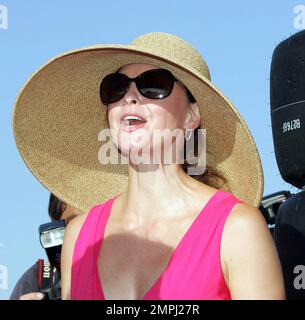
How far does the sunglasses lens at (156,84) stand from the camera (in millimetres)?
3735

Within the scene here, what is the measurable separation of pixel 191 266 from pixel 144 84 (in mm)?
813

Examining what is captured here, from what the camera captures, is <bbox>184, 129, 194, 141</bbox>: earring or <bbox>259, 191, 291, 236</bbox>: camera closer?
<bbox>184, 129, 194, 141</bbox>: earring

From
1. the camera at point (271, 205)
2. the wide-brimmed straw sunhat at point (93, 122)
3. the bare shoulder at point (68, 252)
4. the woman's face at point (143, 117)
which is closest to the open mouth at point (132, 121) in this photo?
the woman's face at point (143, 117)

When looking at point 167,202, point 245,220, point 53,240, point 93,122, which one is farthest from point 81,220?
point 245,220

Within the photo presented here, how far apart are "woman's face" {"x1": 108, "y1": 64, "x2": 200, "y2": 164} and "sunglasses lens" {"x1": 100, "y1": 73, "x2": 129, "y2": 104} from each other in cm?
2

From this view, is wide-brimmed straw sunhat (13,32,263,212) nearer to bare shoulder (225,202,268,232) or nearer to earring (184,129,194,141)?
earring (184,129,194,141)

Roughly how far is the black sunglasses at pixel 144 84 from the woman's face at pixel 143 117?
0.8 inches

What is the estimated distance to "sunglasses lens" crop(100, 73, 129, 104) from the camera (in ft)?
12.5

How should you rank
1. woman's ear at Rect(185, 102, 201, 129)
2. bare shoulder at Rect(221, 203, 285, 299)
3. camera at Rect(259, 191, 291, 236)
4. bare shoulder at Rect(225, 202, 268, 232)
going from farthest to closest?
camera at Rect(259, 191, 291, 236)
woman's ear at Rect(185, 102, 201, 129)
bare shoulder at Rect(225, 202, 268, 232)
bare shoulder at Rect(221, 203, 285, 299)

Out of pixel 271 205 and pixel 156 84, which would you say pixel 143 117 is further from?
pixel 271 205

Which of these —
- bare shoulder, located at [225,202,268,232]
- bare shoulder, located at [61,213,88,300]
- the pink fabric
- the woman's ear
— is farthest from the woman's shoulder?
bare shoulder, located at [225,202,268,232]
